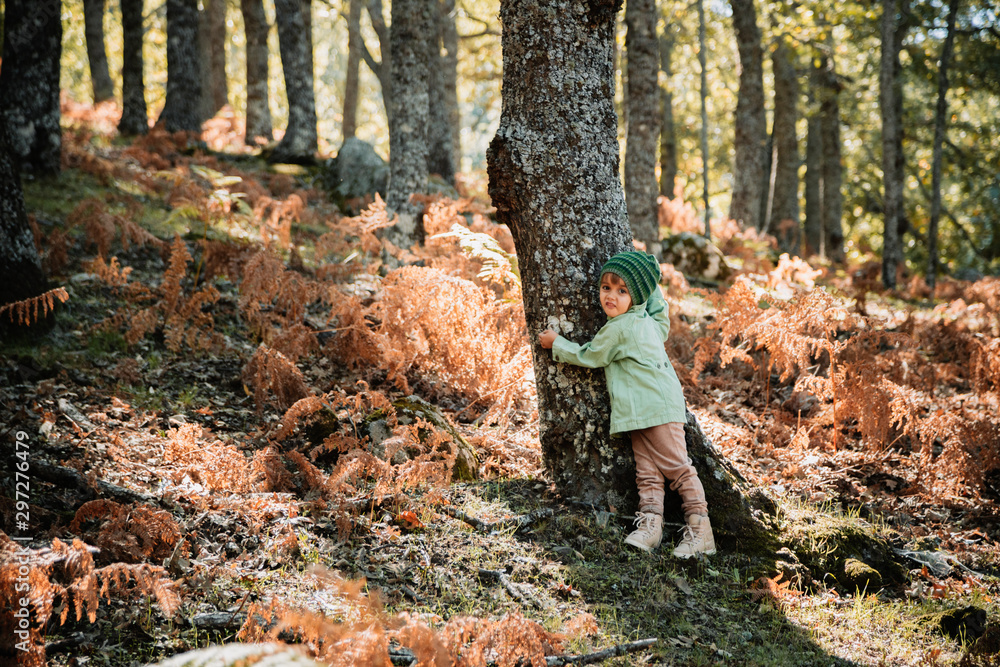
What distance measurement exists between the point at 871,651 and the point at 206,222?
7035 mm

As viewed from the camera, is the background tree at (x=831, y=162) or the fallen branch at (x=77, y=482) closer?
the fallen branch at (x=77, y=482)

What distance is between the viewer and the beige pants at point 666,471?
3.84 metres

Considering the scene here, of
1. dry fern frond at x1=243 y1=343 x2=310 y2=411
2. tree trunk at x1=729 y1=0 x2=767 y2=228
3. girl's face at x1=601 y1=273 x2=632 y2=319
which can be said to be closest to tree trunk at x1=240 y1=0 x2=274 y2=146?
tree trunk at x1=729 y1=0 x2=767 y2=228

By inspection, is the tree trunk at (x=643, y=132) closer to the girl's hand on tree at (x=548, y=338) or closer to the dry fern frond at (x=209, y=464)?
the girl's hand on tree at (x=548, y=338)

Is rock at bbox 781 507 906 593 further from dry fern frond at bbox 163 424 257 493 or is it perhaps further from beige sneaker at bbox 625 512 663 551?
dry fern frond at bbox 163 424 257 493

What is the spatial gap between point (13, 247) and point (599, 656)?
4.96 m

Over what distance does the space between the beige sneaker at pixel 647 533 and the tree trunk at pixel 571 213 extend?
24 cm

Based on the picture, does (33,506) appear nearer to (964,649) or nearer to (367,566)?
(367,566)

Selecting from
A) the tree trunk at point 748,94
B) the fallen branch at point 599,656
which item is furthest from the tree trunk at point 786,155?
the fallen branch at point 599,656

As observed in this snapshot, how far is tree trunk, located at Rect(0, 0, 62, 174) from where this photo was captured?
7348 millimetres

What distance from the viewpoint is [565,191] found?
3.91 metres

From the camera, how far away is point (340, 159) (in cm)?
1181

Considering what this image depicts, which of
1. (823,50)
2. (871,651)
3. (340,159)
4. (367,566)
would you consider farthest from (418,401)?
(823,50)

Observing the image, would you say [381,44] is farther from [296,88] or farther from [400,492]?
[400,492]
